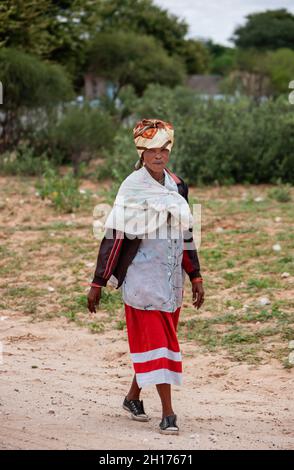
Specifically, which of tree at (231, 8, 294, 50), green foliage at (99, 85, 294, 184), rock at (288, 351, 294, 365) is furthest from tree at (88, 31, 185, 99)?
tree at (231, 8, 294, 50)

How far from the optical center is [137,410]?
16.6 feet

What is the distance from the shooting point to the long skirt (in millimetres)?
4781

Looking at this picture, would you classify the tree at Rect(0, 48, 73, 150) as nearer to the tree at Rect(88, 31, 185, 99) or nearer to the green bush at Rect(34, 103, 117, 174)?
the green bush at Rect(34, 103, 117, 174)

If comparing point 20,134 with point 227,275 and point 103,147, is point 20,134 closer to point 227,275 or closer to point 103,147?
point 103,147

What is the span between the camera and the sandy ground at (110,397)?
4582mm

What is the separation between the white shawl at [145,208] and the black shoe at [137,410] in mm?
899

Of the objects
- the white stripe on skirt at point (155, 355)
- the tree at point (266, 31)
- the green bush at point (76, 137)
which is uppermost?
the white stripe on skirt at point (155, 355)

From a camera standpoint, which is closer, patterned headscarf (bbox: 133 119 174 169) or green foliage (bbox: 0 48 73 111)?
patterned headscarf (bbox: 133 119 174 169)

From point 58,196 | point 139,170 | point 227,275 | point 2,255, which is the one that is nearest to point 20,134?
point 58,196

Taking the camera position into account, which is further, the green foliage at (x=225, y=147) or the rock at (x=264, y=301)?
the green foliage at (x=225, y=147)

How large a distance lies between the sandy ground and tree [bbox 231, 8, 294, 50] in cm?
5558

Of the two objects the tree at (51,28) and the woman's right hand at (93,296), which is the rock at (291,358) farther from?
the tree at (51,28)

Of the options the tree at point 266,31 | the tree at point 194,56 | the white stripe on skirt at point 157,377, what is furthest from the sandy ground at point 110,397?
the tree at point 266,31
